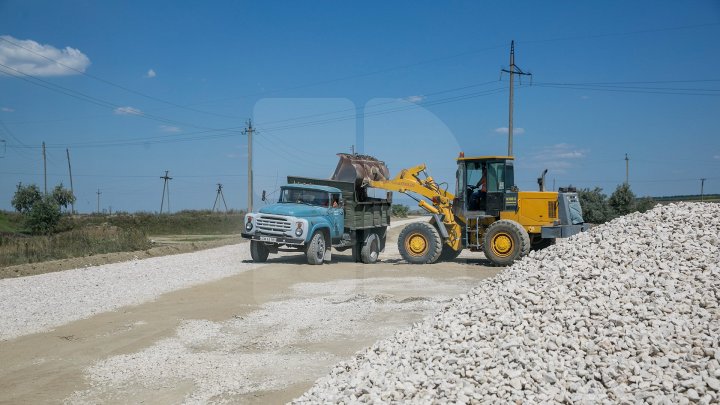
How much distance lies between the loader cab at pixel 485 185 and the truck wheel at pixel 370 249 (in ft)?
11.3

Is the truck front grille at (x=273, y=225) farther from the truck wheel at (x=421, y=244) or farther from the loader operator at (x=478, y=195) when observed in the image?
the loader operator at (x=478, y=195)

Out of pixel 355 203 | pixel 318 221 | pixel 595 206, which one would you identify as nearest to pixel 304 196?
pixel 318 221

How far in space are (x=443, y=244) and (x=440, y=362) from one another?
12.3 metres

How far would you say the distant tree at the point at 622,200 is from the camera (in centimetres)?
3697

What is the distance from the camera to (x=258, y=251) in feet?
58.2

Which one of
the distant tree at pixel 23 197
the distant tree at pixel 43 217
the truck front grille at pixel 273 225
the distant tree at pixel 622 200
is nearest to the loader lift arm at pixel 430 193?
the truck front grille at pixel 273 225

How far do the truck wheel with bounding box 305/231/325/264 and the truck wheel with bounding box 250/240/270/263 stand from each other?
1781 millimetres

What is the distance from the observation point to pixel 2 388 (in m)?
6.35

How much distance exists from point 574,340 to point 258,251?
516 inches

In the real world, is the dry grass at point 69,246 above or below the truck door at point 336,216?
below

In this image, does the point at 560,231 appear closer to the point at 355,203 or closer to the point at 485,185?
the point at 485,185

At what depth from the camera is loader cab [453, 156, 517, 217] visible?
1677 centimetres

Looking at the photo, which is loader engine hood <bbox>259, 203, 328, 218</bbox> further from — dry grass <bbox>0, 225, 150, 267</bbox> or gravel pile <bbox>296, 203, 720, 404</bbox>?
gravel pile <bbox>296, 203, 720, 404</bbox>

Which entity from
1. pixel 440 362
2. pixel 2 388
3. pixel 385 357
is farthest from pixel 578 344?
pixel 2 388
